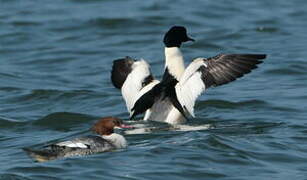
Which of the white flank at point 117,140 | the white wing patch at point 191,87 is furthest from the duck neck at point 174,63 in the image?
the white flank at point 117,140

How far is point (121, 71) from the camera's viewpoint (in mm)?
14570

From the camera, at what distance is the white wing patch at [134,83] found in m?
14.0

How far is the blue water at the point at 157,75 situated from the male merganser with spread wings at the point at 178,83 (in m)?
0.27

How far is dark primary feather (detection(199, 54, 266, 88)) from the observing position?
13.4m

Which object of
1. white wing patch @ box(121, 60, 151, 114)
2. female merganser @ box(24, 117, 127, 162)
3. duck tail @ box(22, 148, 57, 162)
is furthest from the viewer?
white wing patch @ box(121, 60, 151, 114)

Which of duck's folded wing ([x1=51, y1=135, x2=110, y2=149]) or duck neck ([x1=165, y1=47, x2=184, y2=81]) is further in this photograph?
duck neck ([x1=165, y1=47, x2=184, y2=81])

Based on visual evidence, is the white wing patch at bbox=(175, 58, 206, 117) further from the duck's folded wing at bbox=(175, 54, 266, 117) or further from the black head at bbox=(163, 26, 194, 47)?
the black head at bbox=(163, 26, 194, 47)

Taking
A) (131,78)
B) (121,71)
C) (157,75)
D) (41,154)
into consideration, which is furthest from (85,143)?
(157,75)

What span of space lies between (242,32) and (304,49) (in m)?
2.32

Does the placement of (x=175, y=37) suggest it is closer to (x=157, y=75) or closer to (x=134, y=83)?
(x=134, y=83)

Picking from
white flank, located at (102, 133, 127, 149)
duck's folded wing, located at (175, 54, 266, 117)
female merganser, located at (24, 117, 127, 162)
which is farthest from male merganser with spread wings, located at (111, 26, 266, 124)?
white flank, located at (102, 133, 127, 149)

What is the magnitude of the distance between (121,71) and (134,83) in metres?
0.56

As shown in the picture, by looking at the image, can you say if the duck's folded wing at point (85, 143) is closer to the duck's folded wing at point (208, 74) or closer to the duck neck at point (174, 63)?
the duck's folded wing at point (208, 74)

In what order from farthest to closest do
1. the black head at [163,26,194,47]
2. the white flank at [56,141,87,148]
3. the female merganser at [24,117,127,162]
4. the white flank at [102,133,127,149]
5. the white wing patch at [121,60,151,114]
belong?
the black head at [163,26,194,47]
the white wing patch at [121,60,151,114]
the white flank at [102,133,127,149]
the white flank at [56,141,87,148]
the female merganser at [24,117,127,162]
